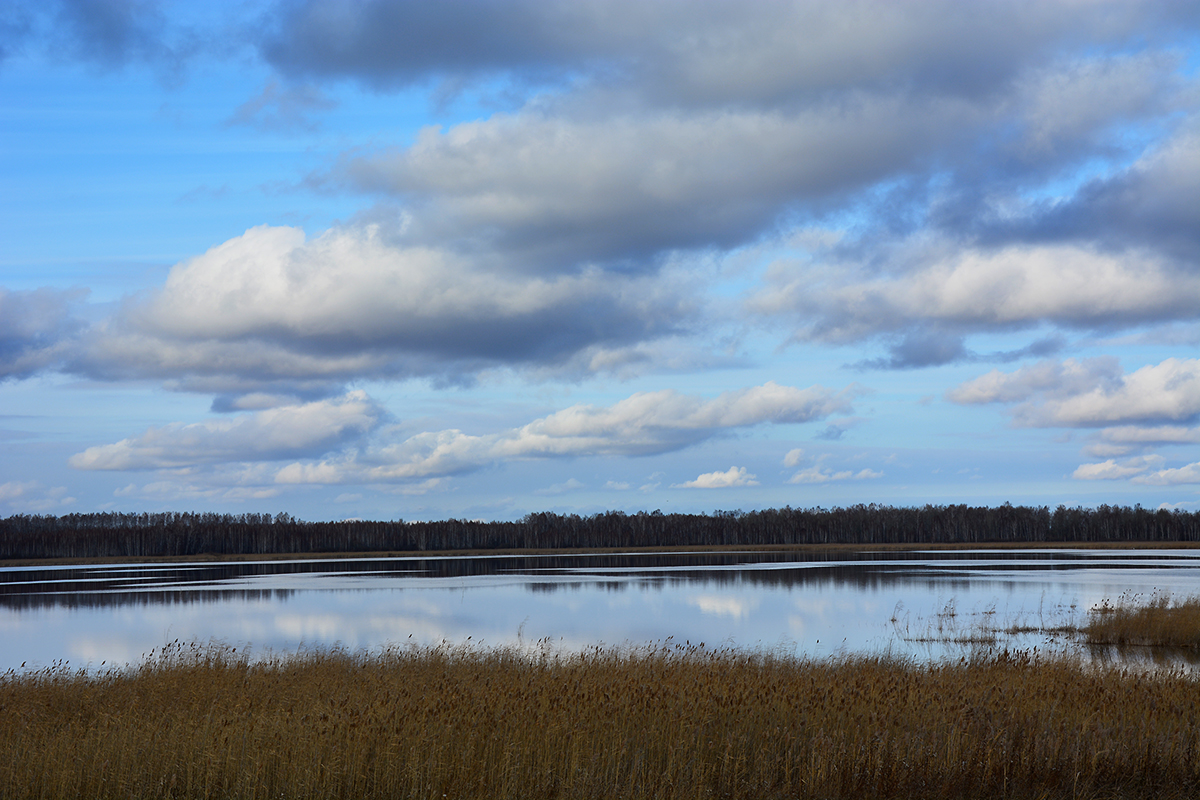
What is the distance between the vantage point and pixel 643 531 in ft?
652

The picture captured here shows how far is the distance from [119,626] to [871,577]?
4855 centimetres

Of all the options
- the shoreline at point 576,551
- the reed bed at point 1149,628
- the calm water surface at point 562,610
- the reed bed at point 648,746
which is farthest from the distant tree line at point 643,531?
the reed bed at point 648,746

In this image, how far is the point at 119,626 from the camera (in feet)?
133

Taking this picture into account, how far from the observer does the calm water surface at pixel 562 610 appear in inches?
1302

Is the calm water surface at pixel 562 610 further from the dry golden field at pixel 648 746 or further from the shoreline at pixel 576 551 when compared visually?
the shoreline at pixel 576 551

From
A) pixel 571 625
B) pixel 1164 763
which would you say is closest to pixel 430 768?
pixel 1164 763

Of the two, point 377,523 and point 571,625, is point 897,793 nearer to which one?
point 571,625

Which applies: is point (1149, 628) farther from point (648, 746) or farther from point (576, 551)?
point (576, 551)

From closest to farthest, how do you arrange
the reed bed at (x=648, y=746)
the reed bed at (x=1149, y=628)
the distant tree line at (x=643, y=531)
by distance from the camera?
the reed bed at (x=648, y=746) < the reed bed at (x=1149, y=628) < the distant tree line at (x=643, y=531)

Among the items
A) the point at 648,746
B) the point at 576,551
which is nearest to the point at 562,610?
the point at 648,746

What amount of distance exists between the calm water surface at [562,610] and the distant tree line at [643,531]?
337ft

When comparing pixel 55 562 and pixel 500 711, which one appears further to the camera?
pixel 55 562

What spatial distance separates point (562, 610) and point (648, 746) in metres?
33.8

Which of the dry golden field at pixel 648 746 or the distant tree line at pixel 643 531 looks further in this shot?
the distant tree line at pixel 643 531
